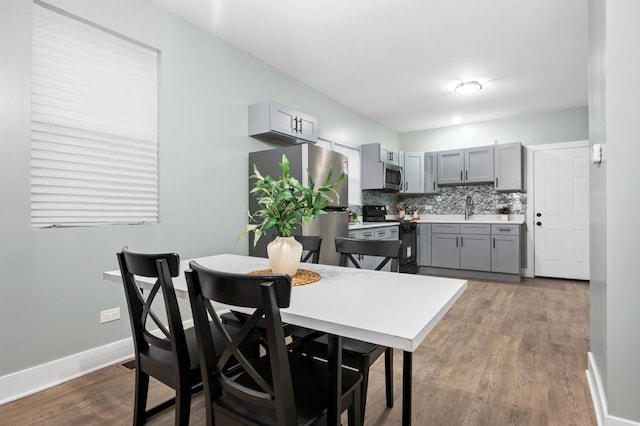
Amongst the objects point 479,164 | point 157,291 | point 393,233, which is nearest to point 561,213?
point 479,164

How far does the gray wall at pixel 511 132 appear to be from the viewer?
5234mm

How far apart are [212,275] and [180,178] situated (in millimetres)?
2124

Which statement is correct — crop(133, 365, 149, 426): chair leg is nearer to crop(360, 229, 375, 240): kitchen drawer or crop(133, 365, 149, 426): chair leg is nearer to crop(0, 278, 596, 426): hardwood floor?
crop(0, 278, 596, 426): hardwood floor

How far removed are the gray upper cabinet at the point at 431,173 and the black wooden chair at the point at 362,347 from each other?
4.42 m

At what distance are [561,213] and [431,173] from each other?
2.11 metres

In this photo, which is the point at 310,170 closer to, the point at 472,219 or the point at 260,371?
the point at 260,371

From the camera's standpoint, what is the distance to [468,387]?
207cm

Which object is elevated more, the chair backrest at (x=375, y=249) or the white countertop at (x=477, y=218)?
the white countertop at (x=477, y=218)

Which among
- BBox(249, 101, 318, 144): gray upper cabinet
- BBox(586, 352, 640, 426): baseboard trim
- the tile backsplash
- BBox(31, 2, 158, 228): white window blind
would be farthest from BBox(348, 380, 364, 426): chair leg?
the tile backsplash

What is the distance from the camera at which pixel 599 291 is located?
1.85m

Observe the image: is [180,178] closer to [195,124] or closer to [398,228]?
[195,124]

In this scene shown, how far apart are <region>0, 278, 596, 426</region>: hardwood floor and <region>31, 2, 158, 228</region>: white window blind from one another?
108cm

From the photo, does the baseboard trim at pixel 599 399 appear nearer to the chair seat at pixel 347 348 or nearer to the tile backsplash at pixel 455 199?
the chair seat at pixel 347 348

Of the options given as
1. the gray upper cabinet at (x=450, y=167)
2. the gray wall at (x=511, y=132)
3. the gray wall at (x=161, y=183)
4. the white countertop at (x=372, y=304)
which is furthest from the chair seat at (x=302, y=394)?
the gray wall at (x=511, y=132)
